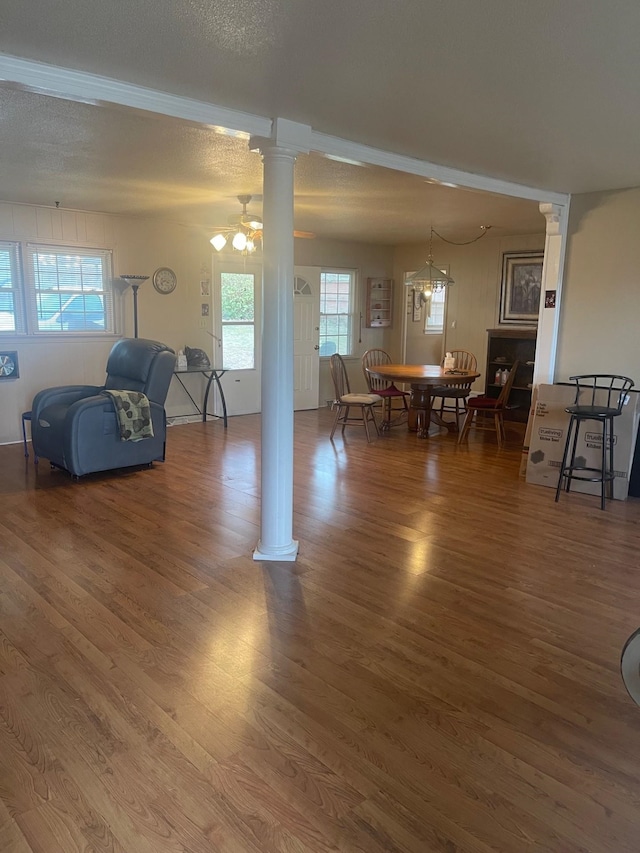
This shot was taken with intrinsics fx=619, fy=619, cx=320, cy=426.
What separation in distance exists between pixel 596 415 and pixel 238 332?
15.7 feet

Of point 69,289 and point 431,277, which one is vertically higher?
point 431,277

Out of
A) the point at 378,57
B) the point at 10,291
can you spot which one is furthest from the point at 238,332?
the point at 378,57

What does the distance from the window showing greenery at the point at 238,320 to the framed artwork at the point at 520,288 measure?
3274 mm

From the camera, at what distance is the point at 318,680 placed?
2363 mm

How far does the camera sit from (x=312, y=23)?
6.48 ft

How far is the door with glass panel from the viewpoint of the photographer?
7734mm

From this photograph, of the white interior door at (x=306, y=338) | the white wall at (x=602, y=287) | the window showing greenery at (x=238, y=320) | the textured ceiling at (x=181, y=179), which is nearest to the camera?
the textured ceiling at (x=181, y=179)

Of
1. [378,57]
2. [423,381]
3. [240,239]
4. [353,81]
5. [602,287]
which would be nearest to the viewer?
[378,57]

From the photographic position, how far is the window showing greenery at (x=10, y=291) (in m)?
6.07

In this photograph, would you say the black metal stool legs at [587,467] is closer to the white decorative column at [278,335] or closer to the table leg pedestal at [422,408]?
the table leg pedestal at [422,408]

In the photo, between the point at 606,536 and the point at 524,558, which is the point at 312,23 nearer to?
the point at 524,558

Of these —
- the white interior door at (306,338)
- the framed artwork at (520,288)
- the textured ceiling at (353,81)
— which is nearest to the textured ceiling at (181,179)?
the textured ceiling at (353,81)

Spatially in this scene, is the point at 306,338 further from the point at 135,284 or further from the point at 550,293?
the point at 550,293

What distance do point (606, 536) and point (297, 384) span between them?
521 cm
